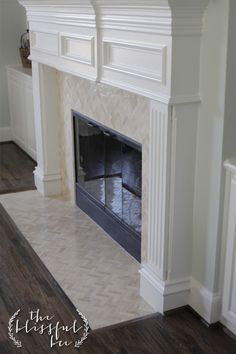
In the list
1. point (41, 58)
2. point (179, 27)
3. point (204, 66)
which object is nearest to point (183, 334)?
point (204, 66)

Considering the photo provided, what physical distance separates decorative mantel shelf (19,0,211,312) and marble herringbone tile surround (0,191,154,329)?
16 cm

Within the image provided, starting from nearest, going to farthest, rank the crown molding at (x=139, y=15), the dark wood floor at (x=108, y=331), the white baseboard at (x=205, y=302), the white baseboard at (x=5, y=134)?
the crown molding at (x=139, y=15) → the dark wood floor at (x=108, y=331) → the white baseboard at (x=205, y=302) → the white baseboard at (x=5, y=134)

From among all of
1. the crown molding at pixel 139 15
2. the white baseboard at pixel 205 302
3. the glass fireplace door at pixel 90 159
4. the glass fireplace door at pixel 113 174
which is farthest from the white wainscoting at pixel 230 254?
the glass fireplace door at pixel 90 159

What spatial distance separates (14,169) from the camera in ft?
17.2

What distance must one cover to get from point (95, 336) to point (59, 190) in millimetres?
2059

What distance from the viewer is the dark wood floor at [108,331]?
2551mm

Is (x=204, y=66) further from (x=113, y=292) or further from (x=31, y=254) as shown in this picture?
(x=31, y=254)

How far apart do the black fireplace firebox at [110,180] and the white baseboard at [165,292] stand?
0.49 meters

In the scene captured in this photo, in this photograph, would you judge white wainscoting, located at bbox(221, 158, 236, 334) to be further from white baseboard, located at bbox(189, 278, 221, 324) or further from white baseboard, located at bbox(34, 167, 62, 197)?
white baseboard, located at bbox(34, 167, 62, 197)

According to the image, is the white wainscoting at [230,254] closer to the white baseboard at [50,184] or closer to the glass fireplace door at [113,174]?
the glass fireplace door at [113,174]

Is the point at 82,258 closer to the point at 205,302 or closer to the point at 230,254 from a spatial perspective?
the point at 205,302

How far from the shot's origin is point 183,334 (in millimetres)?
2656

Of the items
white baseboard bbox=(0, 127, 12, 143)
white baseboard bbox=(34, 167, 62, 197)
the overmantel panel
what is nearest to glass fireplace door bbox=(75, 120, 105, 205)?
white baseboard bbox=(34, 167, 62, 197)

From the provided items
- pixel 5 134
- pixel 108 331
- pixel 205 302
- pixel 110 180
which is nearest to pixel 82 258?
pixel 110 180
